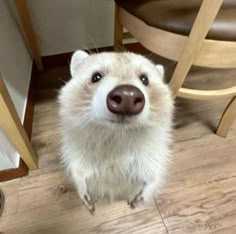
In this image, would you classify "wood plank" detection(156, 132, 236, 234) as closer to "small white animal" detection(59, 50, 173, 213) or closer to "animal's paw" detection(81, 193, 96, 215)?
Result: "small white animal" detection(59, 50, 173, 213)

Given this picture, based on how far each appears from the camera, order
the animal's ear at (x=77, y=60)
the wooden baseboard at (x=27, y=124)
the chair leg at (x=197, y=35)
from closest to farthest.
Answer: the chair leg at (x=197, y=35), the animal's ear at (x=77, y=60), the wooden baseboard at (x=27, y=124)

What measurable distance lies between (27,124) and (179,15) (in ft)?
2.47

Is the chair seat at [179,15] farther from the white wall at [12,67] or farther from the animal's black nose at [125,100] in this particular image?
the white wall at [12,67]

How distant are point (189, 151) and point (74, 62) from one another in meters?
0.64

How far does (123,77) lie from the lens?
2.11ft

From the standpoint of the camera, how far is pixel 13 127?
2.87 feet

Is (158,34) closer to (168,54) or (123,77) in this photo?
(168,54)

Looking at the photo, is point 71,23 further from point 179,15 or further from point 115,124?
point 115,124

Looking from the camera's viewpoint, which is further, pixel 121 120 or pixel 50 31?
pixel 50 31

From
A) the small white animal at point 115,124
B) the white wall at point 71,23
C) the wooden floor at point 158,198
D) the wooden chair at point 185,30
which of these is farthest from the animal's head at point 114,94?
the white wall at point 71,23

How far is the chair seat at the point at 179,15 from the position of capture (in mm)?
767

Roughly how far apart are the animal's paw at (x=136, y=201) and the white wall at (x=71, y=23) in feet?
2.91

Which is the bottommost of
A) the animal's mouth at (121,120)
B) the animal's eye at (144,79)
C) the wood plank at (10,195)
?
the wood plank at (10,195)

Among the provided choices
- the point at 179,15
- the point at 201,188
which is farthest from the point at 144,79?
the point at 201,188
